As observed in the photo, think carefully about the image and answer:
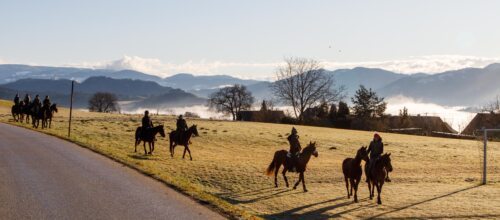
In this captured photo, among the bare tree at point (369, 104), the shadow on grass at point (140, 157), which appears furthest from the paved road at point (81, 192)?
the bare tree at point (369, 104)

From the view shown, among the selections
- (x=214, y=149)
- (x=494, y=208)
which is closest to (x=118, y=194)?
(x=494, y=208)

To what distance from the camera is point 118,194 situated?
16.7 meters

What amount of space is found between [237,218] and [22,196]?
621 centimetres

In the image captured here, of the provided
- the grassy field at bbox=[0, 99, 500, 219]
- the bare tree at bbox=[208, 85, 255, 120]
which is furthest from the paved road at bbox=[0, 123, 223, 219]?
the bare tree at bbox=[208, 85, 255, 120]

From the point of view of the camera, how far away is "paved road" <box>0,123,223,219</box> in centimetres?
1405

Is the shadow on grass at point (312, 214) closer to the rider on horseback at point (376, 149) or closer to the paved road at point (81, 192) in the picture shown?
the rider on horseback at point (376, 149)

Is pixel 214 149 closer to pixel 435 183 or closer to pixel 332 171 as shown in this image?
pixel 332 171

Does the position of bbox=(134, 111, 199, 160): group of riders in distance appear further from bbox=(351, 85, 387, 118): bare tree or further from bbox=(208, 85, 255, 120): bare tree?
bbox=(208, 85, 255, 120): bare tree

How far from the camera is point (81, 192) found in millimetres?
16656

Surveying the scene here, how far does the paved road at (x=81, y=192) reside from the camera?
1405 centimetres

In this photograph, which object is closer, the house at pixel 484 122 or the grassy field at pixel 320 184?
the grassy field at pixel 320 184

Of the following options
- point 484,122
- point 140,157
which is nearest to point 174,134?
point 140,157

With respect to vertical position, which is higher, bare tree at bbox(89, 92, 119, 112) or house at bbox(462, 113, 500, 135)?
bare tree at bbox(89, 92, 119, 112)

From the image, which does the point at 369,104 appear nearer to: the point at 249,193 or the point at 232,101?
the point at 232,101
